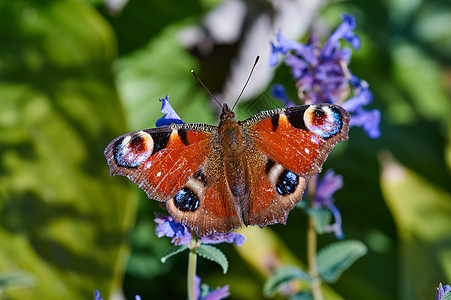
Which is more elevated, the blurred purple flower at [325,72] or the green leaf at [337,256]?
the blurred purple flower at [325,72]

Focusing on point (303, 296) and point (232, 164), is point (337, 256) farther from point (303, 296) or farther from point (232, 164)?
point (232, 164)

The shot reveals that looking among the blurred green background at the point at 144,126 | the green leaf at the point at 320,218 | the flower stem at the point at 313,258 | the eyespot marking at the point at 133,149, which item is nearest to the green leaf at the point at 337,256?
the flower stem at the point at 313,258

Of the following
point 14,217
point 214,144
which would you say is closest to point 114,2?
point 14,217

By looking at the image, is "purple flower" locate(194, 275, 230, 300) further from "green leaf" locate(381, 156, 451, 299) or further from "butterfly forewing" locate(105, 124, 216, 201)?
"green leaf" locate(381, 156, 451, 299)

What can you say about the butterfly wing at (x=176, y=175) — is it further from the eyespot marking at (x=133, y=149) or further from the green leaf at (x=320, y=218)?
the green leaf at (x=320, y=218)

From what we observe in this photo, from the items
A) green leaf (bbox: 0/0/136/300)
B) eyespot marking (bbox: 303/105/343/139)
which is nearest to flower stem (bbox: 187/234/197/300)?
eyespot marking (bbox: 303/105/343/139)

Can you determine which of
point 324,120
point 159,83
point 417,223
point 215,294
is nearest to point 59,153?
point 159,83
